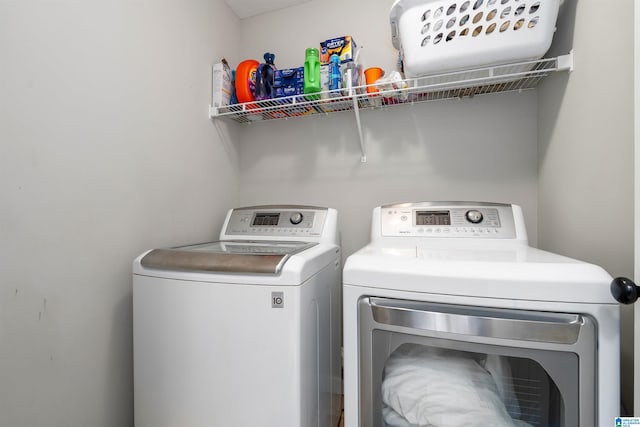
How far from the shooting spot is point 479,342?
70cm

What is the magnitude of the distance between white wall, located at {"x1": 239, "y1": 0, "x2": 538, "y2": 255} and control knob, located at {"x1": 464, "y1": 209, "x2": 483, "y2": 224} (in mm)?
306

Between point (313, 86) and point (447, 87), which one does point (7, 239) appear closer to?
point (313, 86)

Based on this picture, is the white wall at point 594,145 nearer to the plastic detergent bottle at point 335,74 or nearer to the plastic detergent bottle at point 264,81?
the plastic detergent bottle at point 335,74

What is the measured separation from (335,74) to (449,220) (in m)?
0.90

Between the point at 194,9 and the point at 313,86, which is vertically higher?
the point at 194,9

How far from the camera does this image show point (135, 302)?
3.46 ft

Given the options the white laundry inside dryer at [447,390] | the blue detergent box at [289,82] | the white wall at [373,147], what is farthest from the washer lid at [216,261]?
the blue detergent box at [289,82]

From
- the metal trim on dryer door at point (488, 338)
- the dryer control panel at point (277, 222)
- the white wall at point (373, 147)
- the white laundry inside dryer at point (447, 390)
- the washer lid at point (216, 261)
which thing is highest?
the white wall at point (373, 147)

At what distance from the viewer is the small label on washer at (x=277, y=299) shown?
0.89 metres

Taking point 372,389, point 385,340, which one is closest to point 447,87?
point 385,340

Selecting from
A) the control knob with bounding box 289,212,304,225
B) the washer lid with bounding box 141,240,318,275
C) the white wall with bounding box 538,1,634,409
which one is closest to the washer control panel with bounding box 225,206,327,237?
the control knob with bounding box 289,212,304,225

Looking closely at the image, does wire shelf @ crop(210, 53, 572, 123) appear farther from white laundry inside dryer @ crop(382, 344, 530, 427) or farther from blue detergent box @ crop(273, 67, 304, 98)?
white laundry inside dryer @ crop(382, 344, 530, 427)

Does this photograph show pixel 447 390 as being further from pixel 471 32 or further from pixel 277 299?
pixel 471 32

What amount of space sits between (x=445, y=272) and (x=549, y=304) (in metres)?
0.22
